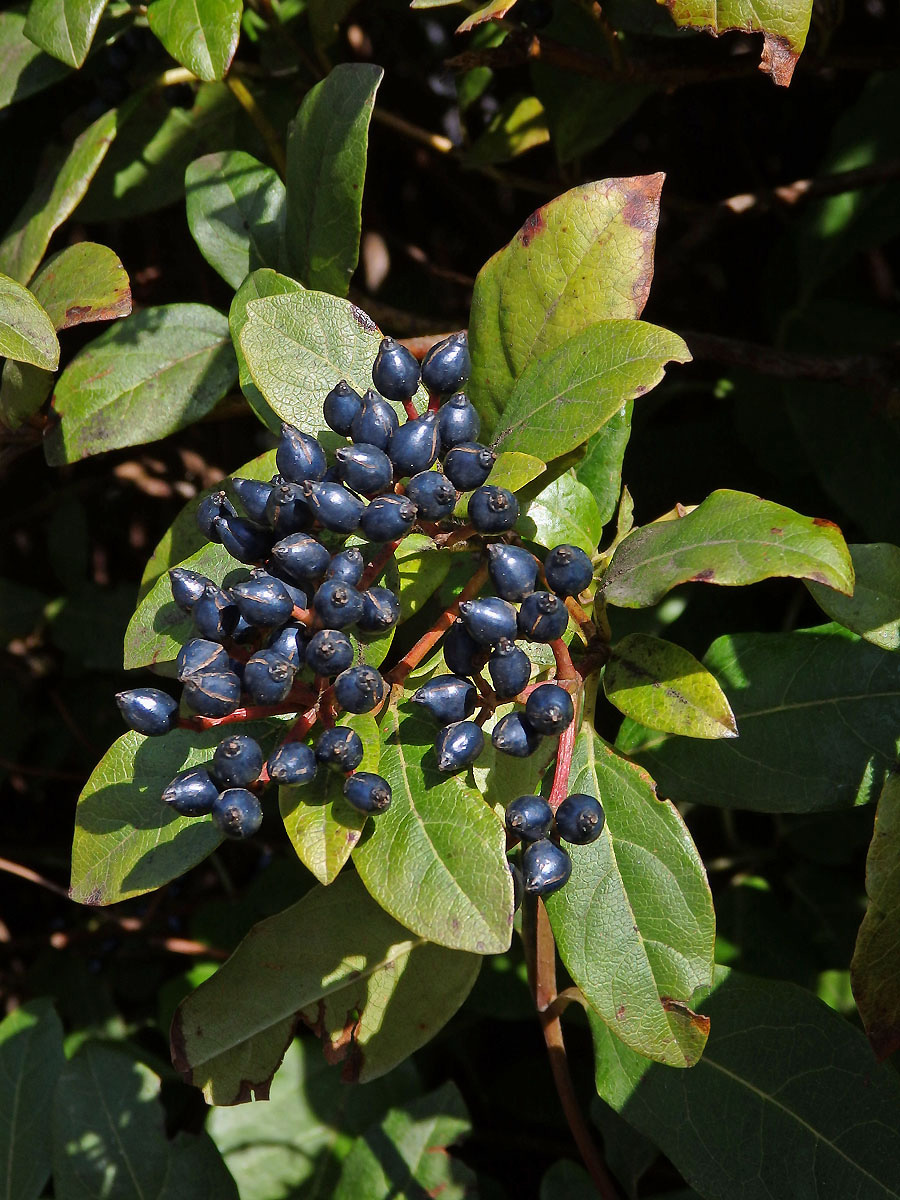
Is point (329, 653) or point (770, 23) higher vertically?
point (770, 23)

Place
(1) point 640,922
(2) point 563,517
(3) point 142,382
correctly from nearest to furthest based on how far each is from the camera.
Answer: (1) point 640,922 → (2) point 563,517 → (3) point 142,382

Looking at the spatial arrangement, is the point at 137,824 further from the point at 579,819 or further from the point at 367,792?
the point at 579,819

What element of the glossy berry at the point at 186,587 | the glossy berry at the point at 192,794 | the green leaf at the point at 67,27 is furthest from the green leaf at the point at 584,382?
the green leaf at the point at 67,27

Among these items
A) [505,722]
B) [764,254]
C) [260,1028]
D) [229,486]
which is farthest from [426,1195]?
[764,254]

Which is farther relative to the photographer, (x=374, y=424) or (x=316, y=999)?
(x=316, y=999)

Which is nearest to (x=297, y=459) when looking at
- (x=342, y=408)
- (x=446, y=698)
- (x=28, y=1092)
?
(x=342, y=408)

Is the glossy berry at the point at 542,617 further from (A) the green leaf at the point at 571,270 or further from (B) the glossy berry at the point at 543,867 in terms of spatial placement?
(A) the green leaf at the point at 571,270

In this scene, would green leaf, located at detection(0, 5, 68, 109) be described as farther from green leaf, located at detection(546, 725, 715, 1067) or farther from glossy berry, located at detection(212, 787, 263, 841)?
green leaf, located at detection(546, 725, 715, 1067)
